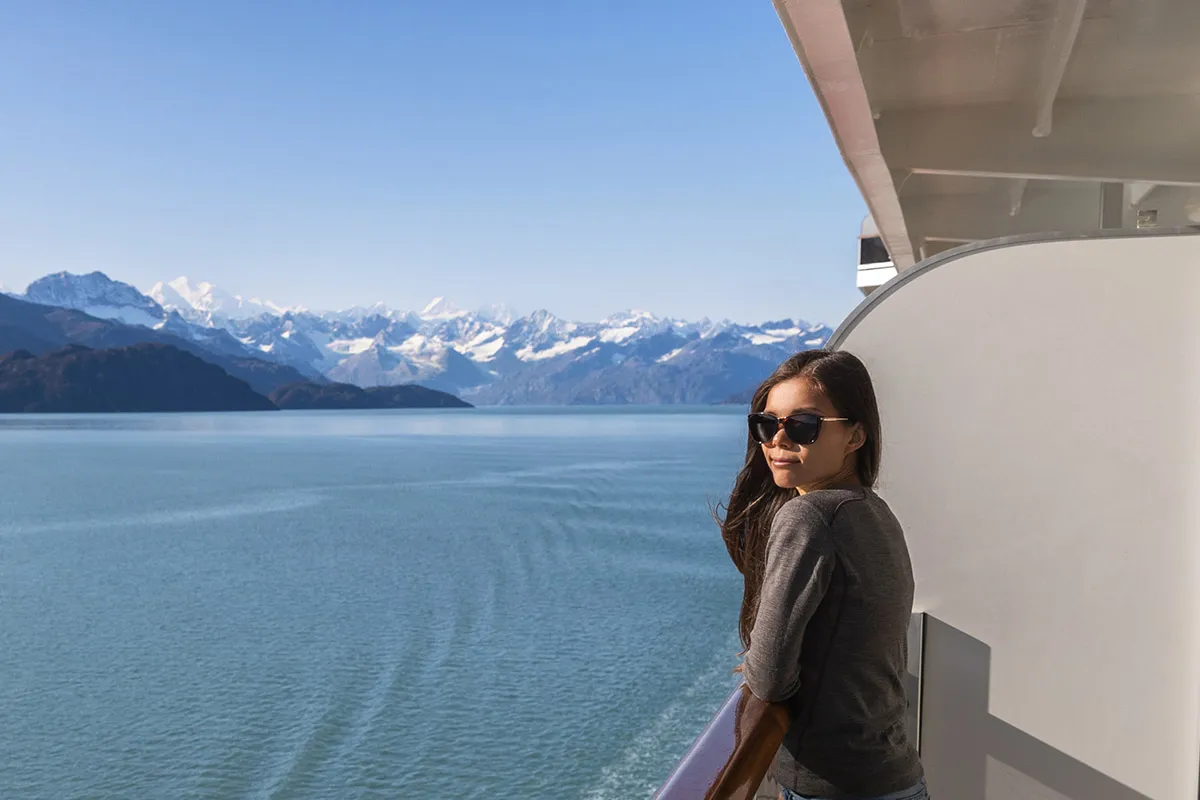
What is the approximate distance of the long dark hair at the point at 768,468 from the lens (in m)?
1.28

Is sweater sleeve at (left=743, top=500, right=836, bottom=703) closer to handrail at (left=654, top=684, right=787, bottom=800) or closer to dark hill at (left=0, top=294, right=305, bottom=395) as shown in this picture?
handrail at (left=654, top=684, right=787, bottom=800)

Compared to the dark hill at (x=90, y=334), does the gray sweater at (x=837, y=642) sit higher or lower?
lower

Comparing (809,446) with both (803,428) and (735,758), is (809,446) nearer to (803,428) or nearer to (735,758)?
(803,428)

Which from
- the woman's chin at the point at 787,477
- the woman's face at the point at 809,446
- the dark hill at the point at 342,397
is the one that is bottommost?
the dark hill at the point at 342,397

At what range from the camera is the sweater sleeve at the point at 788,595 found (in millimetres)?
1105

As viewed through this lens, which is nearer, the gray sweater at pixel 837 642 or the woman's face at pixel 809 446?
the gray sweater at pixel 837 642

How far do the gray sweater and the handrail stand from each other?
0.03 metres

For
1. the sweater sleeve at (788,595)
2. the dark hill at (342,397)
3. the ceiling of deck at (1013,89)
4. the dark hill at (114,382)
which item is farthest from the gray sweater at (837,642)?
the dark hill at (342,397)

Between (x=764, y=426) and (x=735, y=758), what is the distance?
46cm

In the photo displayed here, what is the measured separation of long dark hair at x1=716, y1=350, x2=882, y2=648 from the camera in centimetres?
128

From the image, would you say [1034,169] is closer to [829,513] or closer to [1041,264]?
[1041,264]

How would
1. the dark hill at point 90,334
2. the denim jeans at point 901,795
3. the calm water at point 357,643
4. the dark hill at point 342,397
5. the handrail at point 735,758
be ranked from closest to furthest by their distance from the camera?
1. the handrail at point 735,758
2. the denim jeans at point 901,795
3. the calm water at point 357,643
4. the dark hill at point 342,397
5. the dark hill at point 90,334

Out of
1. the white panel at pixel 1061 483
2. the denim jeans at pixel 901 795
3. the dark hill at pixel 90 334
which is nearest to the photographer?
the denim jeans at pixel 901 795

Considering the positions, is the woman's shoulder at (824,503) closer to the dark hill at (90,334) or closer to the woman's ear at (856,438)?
the woman's ear at (856,438)
